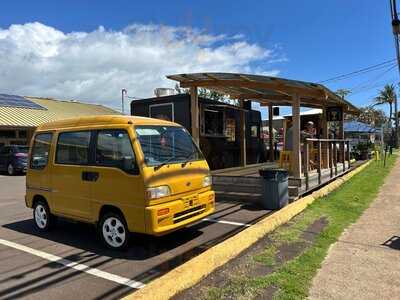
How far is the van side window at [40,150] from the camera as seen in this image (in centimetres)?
769

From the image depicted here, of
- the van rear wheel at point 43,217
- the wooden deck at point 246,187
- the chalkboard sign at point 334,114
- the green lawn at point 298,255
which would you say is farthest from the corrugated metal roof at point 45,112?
the green lawn at point 298,255

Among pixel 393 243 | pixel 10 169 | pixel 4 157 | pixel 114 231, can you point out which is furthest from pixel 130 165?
pixel 4 157

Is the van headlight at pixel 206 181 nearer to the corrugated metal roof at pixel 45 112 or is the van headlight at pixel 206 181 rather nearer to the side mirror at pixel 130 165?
the side mirror at pixel 130 165

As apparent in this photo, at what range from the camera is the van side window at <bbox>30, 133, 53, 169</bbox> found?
7691mm

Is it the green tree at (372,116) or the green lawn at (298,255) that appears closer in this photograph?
the green lawn at (298,255)

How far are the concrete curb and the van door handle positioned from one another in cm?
210

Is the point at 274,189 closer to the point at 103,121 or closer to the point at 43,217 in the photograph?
the point at 103,121

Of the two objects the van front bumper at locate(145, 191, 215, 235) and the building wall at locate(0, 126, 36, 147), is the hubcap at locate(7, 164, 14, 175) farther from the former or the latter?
the van front bumper at locate(145, 191, 215, 235)

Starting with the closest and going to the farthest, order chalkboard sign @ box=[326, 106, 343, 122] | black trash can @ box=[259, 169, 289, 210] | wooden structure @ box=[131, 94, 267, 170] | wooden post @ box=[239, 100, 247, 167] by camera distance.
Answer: black trash can @ box=[259, 169, 289, 210] → wooden structure @ box=[131, 94, 267, 170] → wooden post @ box=[239, 100, 247, 167] → chalkboard sign @ box=[326, 106, 343, 122]

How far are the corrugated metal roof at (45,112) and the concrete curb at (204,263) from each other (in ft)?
74.1

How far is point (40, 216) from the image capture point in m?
7.88

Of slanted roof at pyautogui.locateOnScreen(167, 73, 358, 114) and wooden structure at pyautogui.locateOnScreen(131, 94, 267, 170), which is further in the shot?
wooden structure at pyautogui.locateOnScreen(131, 94, 267, 170)

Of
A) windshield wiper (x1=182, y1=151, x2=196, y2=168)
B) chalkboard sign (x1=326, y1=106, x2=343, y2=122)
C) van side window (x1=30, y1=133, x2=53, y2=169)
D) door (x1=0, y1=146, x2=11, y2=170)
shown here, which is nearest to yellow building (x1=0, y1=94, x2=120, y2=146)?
door (x1=0, y1=146, x2=11, y2=170)

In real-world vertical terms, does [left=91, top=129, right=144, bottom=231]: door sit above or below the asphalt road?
above
